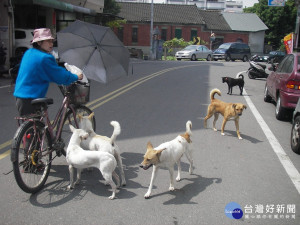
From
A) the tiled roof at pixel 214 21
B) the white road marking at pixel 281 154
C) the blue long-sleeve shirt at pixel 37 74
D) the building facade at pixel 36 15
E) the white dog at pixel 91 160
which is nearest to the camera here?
the white dog at pixel 91 160

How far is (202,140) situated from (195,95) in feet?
18.4

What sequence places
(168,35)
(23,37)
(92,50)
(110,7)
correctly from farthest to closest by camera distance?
(168,35), (110,7), (23,37), (92,50)

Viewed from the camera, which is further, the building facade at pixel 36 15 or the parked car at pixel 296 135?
the building facade at pixel 36 15

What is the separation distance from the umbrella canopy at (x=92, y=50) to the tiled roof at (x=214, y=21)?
54.3 m

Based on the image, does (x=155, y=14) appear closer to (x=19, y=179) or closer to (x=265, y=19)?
(x=265, y=19)

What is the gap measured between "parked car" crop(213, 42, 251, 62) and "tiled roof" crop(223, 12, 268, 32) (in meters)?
20.9

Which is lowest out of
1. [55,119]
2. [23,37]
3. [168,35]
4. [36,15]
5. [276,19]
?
[55,119]

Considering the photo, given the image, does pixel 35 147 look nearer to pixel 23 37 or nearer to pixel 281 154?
pixel 281 154

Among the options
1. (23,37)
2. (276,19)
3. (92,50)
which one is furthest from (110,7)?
(92,50)

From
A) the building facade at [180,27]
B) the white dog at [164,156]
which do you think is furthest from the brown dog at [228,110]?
the building facade at [180,27]

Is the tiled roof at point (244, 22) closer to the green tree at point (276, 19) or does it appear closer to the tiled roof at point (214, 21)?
the tiled roof at point (214, 21)

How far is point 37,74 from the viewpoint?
181 inches

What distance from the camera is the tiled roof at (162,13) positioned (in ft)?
189

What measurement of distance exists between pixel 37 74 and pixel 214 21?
59139mm
